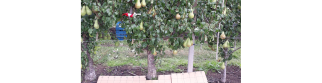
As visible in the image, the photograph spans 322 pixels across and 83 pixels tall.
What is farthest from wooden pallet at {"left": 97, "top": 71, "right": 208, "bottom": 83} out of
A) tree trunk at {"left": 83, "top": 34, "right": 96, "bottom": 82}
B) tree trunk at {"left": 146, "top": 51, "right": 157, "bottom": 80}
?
tree trunk at {"left": 146, "top": 51, "right": 157, "bottom": 80}

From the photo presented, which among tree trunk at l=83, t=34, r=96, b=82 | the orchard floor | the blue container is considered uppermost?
the blue container

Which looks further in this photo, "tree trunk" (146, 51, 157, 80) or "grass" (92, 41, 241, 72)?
"tree trunk" (146, 51, 157, 80)

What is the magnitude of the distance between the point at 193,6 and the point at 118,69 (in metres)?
1.25

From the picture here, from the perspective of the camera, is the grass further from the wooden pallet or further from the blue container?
the wooden pallet

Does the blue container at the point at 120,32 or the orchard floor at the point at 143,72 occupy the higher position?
the blue container at the point at 120,32

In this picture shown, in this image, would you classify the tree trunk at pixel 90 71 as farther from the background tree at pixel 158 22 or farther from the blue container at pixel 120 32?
the blue container at pixel 120 32

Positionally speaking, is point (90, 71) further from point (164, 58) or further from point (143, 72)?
point (164, 58)

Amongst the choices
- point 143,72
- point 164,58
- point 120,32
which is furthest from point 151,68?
point 120,32

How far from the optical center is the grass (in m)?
2.19

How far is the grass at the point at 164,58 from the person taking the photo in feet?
7.19

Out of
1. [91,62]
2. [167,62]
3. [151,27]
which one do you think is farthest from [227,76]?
[91,62]

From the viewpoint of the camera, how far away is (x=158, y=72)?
8.69ft

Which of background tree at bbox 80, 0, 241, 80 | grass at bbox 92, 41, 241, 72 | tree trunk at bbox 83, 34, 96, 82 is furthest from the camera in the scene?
grass at bbox 92, 41, 241, 72

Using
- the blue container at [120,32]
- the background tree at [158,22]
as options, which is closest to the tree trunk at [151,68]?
the background tree at [158,22]
